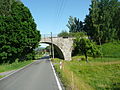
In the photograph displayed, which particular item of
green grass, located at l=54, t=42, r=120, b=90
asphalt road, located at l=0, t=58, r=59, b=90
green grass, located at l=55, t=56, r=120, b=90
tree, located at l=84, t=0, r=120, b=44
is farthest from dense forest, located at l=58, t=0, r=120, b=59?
asphalt road, located at l=0, t=58, r=59, b=90

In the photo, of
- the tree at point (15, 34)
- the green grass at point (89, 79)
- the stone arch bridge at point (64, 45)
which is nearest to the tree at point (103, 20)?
the stone arch bridge at point (64, 45)

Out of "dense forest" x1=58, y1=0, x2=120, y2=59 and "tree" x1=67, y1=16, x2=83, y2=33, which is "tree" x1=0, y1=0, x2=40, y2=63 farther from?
"tree" x1=67, y1=16, x2=83, y2=33

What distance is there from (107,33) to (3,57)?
30.6 metres

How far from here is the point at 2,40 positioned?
2783 cm

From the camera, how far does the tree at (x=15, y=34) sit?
91.7 ft

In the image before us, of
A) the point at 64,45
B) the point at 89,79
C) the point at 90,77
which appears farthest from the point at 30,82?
the point at 64,45

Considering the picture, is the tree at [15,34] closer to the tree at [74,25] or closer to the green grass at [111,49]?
the green grass at [111,49]

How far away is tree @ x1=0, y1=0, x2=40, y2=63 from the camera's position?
1101 inches

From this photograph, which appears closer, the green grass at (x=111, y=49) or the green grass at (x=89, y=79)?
the green grass at (x=89, y=79)

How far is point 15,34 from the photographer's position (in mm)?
28656

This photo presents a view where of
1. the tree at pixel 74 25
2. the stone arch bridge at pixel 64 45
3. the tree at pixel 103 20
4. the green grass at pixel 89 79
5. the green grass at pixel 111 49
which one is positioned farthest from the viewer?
the tree at pixel 74 25

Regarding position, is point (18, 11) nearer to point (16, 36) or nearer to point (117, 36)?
point (16, 36)

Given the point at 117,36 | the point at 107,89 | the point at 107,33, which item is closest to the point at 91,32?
the point at 107,33

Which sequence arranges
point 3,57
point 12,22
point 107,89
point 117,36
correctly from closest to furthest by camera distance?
point 107,89 → point 3,57 → point 12,22 → point 117,36
